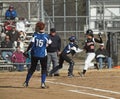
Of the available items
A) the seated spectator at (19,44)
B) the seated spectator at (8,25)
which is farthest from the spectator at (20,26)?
the seated spectator at (19,44)

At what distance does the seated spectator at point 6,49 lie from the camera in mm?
22141

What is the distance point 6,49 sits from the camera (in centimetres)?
2222

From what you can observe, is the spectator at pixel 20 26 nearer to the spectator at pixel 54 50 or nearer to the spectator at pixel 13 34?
the spectator at pixel 13 34

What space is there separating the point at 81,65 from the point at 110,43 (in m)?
1.83

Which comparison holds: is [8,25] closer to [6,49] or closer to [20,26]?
[20,26]

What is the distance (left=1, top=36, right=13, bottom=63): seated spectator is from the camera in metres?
22.1

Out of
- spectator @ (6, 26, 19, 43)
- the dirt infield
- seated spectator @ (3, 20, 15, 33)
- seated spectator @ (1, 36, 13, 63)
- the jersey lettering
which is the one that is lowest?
the dirt infield

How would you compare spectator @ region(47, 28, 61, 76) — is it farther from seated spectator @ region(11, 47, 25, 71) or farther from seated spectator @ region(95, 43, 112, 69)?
seated spectator @ region(95, 43, 112, 69)

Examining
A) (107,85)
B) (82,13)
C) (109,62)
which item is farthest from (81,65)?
(82,13)

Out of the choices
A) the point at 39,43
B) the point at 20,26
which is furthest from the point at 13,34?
the point at 39,43

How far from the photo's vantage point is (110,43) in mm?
23969

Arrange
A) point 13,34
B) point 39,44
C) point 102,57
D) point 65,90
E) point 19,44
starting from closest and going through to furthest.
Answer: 1. point 65,90
2. point 39,44
3. point 19,44
4. point 13,34
5. point 102,57

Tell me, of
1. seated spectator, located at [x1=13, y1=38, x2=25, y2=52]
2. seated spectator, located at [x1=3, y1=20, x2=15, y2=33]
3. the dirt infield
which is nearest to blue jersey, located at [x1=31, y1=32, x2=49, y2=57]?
the dirt infield

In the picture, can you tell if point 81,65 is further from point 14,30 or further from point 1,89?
point 1,89
